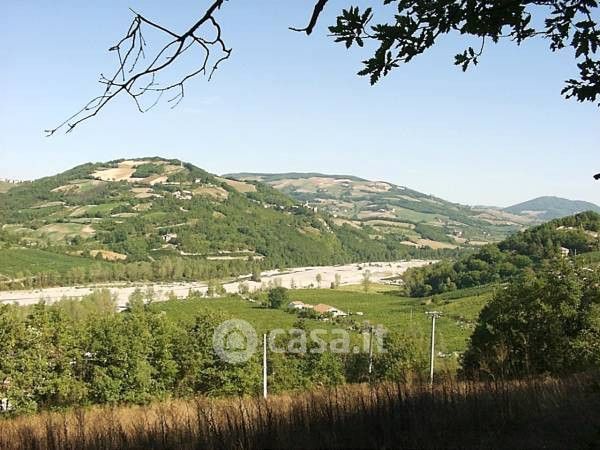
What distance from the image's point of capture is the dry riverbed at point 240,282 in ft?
311

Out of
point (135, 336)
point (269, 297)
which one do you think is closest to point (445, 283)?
point (269, 297)

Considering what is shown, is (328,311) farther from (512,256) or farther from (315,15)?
(315,15)

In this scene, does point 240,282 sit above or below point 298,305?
above

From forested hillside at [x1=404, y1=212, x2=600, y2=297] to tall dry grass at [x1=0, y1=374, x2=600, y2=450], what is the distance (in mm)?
108511

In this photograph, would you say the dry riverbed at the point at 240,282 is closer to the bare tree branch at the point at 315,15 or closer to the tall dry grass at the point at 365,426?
the tall dry grass at the point at 365,426

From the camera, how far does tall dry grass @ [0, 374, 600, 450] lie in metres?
3.32

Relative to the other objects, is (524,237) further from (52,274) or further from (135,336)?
(135,336)

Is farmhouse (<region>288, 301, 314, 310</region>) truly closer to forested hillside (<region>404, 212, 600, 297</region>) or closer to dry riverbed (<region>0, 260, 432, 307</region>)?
dry riverbed (<region>0, 260, 432, 307</region>)

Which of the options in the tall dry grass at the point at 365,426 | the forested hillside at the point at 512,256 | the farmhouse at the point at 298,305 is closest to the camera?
the tall dry grass at the point at 365,426

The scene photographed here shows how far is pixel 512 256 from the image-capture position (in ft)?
394

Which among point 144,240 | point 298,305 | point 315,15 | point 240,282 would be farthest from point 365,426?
point 144,240

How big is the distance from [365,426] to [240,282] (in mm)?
129595

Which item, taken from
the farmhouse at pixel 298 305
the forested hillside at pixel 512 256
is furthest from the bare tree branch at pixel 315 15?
the forested hillside at pixel 512 256

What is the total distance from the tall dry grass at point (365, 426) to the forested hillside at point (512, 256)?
10851cm
